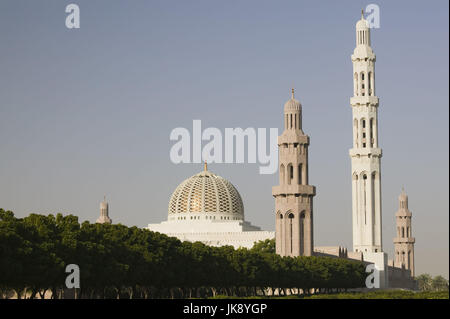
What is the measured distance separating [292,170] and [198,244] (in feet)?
92.4

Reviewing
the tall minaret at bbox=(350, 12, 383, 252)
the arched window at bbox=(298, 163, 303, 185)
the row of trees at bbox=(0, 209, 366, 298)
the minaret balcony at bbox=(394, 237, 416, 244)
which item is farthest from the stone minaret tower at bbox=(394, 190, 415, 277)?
the row of trees at bbox=(0, 209, 366, 298)

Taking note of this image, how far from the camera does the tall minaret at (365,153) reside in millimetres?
128125

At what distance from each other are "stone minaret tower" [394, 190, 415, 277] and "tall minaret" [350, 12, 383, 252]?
38.4m

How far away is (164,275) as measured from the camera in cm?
7031


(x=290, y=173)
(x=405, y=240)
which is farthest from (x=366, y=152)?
(x=405, y=240)

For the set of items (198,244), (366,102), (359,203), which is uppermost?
(366,102)

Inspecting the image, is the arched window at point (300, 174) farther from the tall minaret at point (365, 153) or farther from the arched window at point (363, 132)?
the arched window at point (363, 132)

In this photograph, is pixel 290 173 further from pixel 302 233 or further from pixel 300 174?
pixel 302 233

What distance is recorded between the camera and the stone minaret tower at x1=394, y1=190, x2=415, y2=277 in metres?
166

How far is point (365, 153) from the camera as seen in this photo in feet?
424
